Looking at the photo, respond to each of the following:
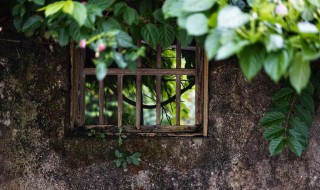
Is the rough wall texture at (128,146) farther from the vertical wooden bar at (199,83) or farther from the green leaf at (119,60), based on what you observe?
the green leaf at (119,60)

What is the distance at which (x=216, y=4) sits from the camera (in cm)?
180

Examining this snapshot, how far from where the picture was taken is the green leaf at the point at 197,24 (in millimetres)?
1644

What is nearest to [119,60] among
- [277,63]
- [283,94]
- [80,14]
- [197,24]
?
[80,14]

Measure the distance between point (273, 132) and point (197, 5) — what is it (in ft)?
3.05

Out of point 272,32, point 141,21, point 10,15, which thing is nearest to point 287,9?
point 272,32

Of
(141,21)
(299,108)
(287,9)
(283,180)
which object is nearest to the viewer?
(287,9)

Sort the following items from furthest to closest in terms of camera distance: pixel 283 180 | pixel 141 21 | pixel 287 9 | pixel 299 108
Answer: pixel 283 180 → pixel 299 108 → pixel 141 21 → pixel 287 9

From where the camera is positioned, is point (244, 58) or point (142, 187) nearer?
point (244, 58)

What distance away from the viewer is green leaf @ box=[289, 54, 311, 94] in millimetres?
1617

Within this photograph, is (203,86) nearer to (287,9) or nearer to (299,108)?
(299,108)

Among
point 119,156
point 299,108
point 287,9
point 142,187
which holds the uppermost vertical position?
point 287,9

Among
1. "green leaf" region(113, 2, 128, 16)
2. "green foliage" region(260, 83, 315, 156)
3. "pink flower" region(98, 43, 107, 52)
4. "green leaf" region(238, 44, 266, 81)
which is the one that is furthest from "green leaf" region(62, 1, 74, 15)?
"green foliage" region(260, 83, 315, 156)

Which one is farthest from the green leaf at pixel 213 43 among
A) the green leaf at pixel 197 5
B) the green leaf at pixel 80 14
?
the green leaf at pixel 80 14

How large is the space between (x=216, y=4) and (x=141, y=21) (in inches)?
20.4
